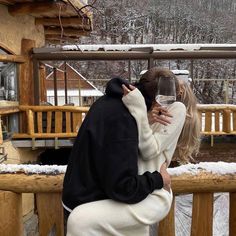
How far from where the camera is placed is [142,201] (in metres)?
1.46

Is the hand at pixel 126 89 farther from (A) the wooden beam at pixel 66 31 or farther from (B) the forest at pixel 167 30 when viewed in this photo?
(B) the forest at pixel 167 30

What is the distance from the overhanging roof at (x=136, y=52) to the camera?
29.6 feet

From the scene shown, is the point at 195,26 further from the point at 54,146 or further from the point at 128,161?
the point at 128,161

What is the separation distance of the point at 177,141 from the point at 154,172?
0.18 meters

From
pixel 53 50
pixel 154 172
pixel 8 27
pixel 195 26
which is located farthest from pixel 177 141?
pixel 195 26

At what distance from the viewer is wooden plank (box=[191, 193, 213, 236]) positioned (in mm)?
1850

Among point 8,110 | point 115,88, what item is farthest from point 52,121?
point 115,88

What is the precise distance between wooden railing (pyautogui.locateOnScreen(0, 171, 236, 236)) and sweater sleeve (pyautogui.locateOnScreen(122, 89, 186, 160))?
1.10 feet

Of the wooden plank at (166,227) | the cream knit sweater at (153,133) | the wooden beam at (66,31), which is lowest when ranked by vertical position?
the wooden plank at (166,227)

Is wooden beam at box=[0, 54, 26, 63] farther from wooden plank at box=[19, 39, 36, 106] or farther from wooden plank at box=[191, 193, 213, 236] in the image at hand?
wooden plank at box=[191, 193, 213, 236]

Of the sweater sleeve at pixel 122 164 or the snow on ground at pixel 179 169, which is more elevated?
the sweater sleeve at pixel 122 164

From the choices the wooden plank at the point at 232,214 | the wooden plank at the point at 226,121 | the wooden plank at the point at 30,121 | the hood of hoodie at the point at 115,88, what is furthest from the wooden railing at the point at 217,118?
the hood of hoodie at the point at 115,88

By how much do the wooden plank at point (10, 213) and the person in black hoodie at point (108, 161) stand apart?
0.45 meters

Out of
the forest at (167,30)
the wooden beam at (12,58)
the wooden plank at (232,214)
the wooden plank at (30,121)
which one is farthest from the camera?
the forest at (167,30)
